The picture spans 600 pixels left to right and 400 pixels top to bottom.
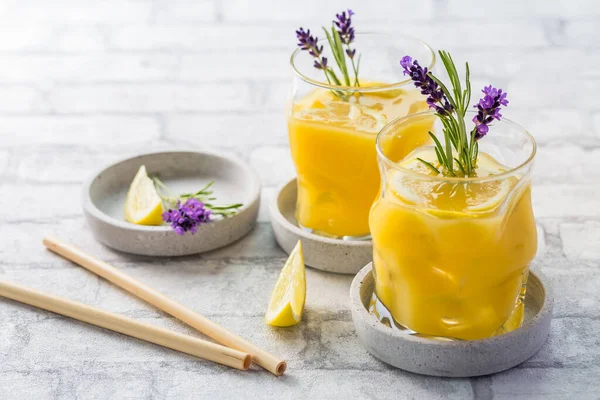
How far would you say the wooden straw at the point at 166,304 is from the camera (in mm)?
1222

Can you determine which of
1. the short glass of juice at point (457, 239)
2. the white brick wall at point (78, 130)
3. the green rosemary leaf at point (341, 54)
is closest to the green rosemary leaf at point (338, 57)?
the green rosemary leaf at point (341, 54)

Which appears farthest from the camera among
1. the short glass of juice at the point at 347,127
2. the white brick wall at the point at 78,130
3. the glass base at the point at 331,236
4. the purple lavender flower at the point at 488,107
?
the white brick wall at the point at 78,130

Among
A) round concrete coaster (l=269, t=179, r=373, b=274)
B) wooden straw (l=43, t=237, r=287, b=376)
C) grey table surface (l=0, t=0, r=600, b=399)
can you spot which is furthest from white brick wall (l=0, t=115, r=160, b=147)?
round concrete coaster (l=269, t=179, r=373, b=274)

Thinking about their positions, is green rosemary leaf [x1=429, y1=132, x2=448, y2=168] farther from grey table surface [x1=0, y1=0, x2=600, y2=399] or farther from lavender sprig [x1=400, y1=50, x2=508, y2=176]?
grey table surface [x1=0, y1=0, x2=600, y2=399]

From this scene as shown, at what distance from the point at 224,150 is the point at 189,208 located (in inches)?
15.9

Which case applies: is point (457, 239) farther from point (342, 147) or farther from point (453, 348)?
point (342, 147)

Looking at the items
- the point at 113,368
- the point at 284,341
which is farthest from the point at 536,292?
the point at 113,368

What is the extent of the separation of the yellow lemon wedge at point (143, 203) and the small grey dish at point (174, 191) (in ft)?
Answer: 0.11

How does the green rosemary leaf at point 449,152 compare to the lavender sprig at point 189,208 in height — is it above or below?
above

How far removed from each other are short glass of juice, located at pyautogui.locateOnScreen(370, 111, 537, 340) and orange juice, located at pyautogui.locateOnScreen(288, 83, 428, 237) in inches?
4.7

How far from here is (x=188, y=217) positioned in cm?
148

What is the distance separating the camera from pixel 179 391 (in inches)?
46.8

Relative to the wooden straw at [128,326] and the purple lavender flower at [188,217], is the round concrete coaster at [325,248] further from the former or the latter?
the wooden straw at [128,326]

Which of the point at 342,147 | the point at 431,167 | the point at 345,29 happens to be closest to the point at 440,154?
the point at 431,167
